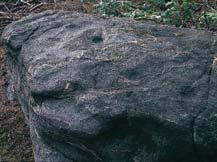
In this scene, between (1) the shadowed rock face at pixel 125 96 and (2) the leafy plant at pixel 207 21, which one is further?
(2) the leafy plant at pixel 207 21

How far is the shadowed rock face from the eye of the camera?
291 cm

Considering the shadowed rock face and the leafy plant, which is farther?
the leafy plant

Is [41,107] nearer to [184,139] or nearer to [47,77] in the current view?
[47,77]

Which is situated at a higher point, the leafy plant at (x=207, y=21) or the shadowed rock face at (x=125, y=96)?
the shadowed rock face at (x=125, y=96)


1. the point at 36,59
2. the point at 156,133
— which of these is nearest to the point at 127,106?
the point at 156,133

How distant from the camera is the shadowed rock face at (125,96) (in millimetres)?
2906

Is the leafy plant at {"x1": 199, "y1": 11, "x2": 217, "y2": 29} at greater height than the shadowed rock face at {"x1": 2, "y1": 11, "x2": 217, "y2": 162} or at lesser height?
lesser

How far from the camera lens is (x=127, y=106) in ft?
9.57

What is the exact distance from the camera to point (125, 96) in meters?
2.96

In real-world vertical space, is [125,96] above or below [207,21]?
above

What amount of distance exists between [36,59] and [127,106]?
75cm

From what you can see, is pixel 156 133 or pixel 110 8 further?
pixel 110 8

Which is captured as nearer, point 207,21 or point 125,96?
point 125,96

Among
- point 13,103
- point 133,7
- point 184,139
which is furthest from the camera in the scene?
point 133,7
